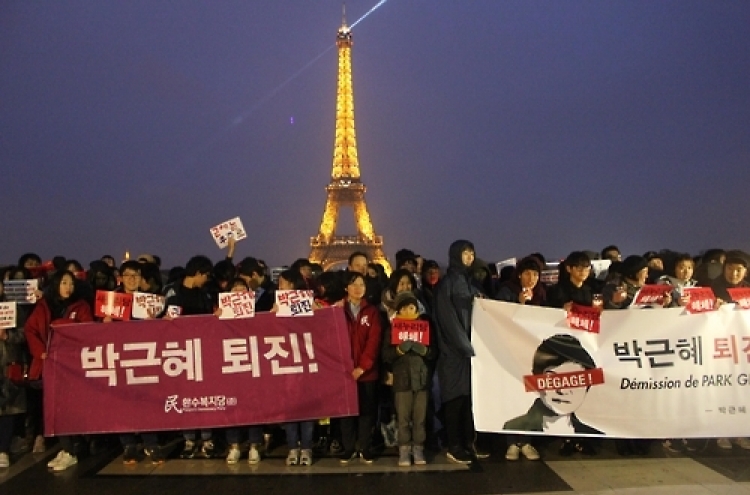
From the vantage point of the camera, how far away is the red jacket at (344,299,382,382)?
21.1 feet

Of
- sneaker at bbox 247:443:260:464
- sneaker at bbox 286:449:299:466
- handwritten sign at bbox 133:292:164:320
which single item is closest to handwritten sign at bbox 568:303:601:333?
sneaker at bbox 286:449:299:466

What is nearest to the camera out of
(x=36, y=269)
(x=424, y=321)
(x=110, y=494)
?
(x=110, y=494)

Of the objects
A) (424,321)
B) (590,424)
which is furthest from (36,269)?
(590,424)

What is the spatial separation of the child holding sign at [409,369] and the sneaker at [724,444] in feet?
10.7

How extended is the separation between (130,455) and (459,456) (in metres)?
3.40

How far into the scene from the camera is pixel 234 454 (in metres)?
6.56

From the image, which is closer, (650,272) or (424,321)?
(424,321)

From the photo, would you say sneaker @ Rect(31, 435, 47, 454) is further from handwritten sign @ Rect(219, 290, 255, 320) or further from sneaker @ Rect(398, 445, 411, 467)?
sneaker @ Rect(398, 445, 411, 467)

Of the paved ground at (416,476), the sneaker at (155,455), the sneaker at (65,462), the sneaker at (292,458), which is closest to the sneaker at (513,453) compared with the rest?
the paved ground at (416,476)

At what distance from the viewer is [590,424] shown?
6.36 metres

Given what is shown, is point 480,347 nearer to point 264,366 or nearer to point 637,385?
point 637,385

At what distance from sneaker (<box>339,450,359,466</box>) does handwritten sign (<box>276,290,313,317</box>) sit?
1.53m

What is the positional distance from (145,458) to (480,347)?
3720 millimetres

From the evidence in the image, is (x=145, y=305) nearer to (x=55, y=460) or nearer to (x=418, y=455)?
(x=55, y=460)
